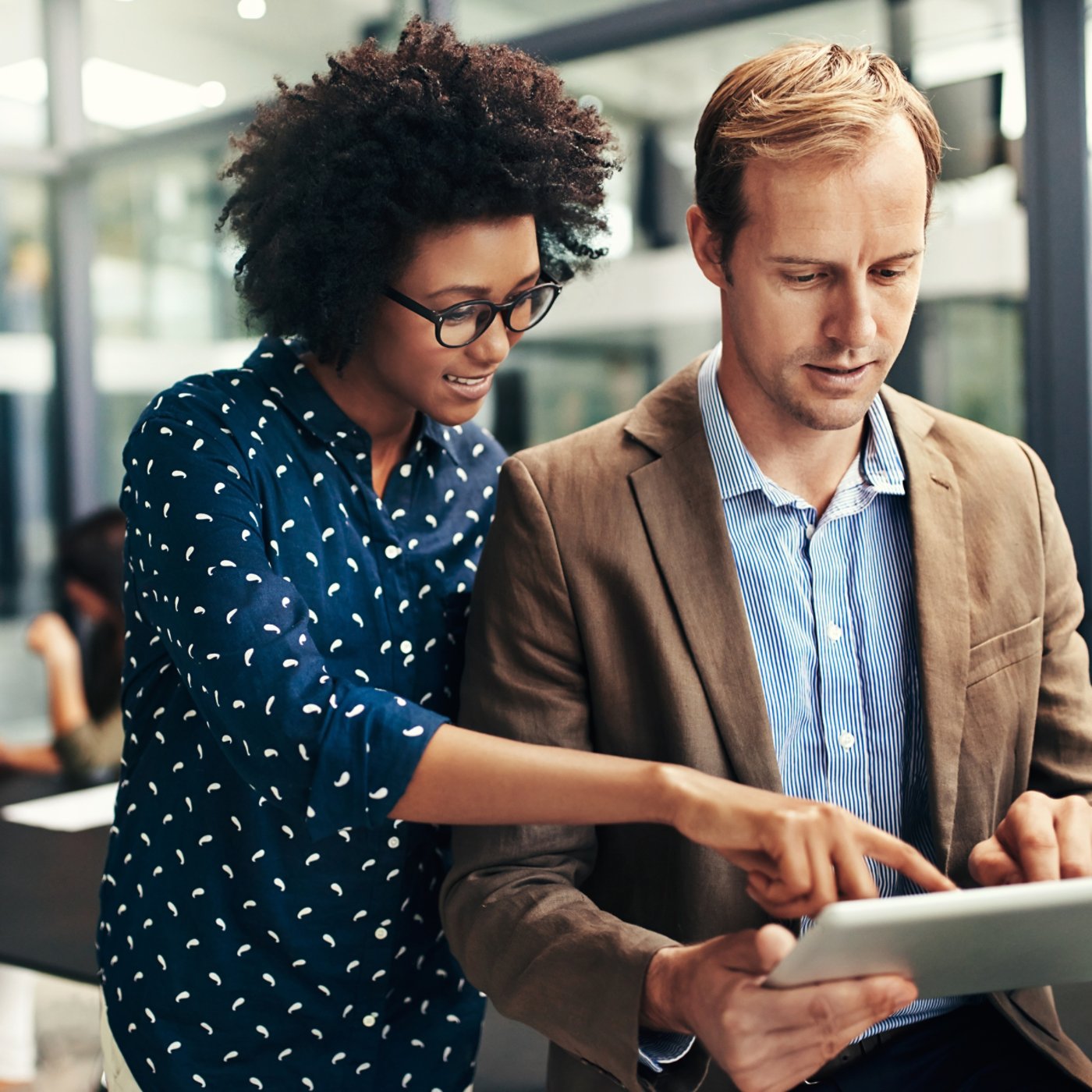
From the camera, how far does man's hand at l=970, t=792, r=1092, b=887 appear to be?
122cm

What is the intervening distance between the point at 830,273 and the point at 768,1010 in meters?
0.78

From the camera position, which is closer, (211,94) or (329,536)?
(329,536)

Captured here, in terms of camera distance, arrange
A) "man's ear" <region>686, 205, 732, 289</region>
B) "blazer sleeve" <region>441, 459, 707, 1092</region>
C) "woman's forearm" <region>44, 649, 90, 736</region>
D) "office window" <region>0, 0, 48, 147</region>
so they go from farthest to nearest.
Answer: "office window" <region>0, 0, 48, 147</region>
"woman's forearm" <region>44, 649, 90, 736</region>
"man's ear" <region>686, 205, 732, 289</region>
"blazer sleeve" <region>441, 459, 707, 1092</region>

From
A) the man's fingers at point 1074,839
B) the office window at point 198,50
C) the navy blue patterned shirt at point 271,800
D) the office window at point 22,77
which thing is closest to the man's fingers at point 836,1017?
the man's fingers at point 1074,839

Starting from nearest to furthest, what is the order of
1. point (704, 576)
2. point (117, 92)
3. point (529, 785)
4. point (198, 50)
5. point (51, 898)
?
point (529, 785) < point (704, 576) < point (51, 898) < point (198, 50) < point (117, 92)

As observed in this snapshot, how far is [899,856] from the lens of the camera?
1.06 metres

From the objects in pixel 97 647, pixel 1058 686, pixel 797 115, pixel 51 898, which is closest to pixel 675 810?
pixel 1058 686

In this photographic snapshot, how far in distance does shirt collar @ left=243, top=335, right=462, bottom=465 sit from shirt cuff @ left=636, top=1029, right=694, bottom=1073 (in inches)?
29.9

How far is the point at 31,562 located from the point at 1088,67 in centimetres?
442

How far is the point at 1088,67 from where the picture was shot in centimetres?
270

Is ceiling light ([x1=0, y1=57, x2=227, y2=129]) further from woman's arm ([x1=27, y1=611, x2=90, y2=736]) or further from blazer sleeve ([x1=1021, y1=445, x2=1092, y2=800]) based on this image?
blazer sleeve ([x1=1021, y1=445, x2=1092, y2=800])

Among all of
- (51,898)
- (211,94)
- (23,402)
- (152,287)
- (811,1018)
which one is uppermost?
(211,94)

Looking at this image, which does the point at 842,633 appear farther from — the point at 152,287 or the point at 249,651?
the point at 152,287

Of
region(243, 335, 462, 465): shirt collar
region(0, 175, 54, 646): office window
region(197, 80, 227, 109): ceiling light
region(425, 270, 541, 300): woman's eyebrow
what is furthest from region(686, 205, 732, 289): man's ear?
region(0, 175, 54, 646): office window
